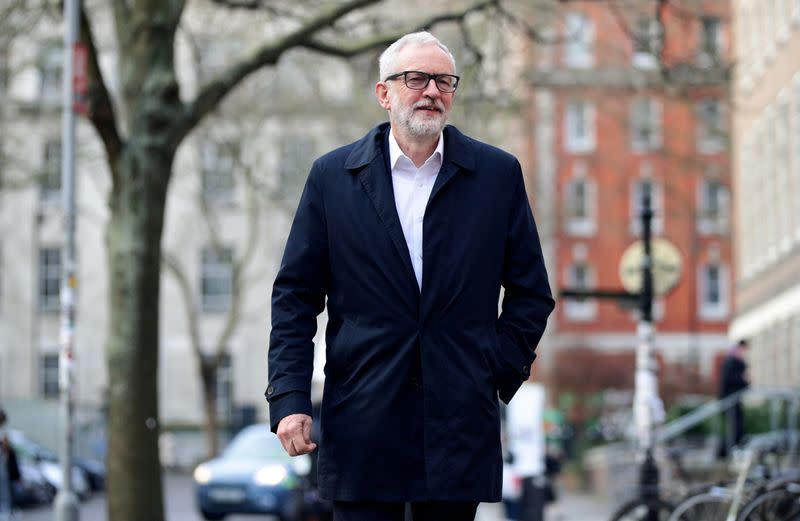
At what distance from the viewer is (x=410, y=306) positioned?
520 cm

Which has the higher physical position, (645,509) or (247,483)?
(645,509)

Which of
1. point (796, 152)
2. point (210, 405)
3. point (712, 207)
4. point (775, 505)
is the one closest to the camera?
point (775, 505)

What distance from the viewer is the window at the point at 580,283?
269ft

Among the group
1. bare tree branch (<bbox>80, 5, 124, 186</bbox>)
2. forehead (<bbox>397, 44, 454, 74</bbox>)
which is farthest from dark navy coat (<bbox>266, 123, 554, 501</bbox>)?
bare tree branch (<bbox>80, 5, 124, 186</bbox>)

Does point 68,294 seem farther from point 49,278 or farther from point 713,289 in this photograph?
point 713,289

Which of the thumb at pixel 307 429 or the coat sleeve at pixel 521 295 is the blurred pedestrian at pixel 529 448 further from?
the thumb at pixel 307 429

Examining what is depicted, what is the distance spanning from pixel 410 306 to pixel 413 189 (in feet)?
1.21

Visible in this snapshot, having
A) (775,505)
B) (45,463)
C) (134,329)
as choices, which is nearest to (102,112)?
(134,329)

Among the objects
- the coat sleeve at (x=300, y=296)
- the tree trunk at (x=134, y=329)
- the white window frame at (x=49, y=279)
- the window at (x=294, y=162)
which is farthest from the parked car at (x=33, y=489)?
the white window frame at (x=49, y=279)

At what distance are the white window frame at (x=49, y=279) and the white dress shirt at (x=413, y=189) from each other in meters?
65.5

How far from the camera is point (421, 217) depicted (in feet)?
17.5

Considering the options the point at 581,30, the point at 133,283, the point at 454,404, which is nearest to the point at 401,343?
the point at 454,404

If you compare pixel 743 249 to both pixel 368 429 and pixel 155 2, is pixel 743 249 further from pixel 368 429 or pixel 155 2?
pixel 368 429

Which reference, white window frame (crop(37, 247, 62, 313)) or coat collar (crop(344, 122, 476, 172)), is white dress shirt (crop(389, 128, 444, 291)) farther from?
white window frame (crop(37, 247, 62, 313))
